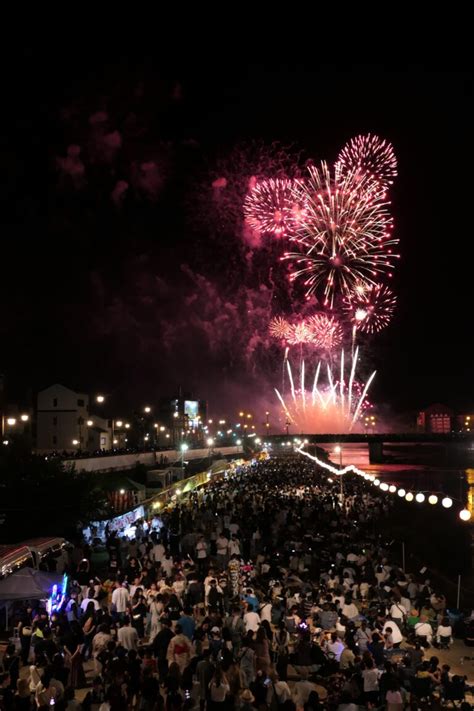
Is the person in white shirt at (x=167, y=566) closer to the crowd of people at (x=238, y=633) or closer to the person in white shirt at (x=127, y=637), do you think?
the crowd of people at (x=238, y=633)

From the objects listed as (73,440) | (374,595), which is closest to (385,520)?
(374,595)

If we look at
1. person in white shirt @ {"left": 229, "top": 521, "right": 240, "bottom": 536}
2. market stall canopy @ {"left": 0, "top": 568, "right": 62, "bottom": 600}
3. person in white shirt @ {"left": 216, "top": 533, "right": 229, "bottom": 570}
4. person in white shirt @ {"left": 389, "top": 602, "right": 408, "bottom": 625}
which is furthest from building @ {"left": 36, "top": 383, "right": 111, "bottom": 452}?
person in white shirt @ {"left": 389, "top": 602, "right": 408, "bottom": 625}

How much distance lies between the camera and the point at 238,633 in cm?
1118

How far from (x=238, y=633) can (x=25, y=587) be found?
443cm

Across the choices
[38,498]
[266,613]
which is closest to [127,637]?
[266,613]

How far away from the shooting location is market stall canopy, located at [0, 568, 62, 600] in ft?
40.9

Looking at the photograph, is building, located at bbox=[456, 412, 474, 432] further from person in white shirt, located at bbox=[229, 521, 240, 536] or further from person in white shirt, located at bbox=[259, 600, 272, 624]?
person in white shirt, located at bbox=[259, 600, 272, 624]

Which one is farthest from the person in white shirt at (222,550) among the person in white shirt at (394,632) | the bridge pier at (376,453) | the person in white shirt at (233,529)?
the bridge pier at (376,453)

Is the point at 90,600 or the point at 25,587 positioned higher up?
the point at 25,587

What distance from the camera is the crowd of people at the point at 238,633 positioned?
336 inches

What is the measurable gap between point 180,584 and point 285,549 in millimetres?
5112

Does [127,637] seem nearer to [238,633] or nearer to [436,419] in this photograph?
[238,633]

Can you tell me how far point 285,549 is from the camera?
18859 millimetres

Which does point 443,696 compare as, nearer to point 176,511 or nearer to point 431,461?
point 176,511
